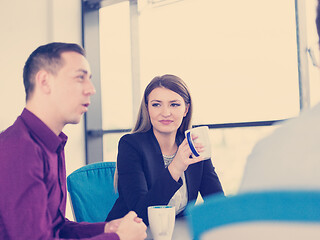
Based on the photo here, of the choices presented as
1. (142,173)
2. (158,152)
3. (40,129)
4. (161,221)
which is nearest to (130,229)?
(161,221)

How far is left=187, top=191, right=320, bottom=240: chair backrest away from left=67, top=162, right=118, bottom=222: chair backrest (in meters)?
1.44

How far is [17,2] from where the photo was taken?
3.37 metres

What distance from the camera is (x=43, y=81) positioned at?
45.3 inches

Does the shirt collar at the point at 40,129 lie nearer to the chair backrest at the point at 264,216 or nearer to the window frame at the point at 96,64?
the chair backrest at the point at 264,216

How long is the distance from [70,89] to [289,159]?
903 millimetres

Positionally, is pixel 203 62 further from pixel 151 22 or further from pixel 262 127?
pixel 262 127

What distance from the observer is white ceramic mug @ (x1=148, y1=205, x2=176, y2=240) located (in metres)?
1.04

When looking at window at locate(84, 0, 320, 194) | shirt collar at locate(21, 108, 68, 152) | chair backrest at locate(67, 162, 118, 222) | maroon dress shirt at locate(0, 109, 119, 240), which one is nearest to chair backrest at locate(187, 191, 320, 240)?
maroon dress shirt at locate(0, 109, 119, 240)

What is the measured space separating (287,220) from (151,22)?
12.5 feet

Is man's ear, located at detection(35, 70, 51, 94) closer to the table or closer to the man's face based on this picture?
the man's face

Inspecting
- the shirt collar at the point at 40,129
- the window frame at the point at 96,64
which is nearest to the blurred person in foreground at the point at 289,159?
the shirt collar at the point at 40,129

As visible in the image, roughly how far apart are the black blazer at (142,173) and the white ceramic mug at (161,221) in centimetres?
46

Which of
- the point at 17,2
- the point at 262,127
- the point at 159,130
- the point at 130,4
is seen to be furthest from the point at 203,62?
the point at 159,130

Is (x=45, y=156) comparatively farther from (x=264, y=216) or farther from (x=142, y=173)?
(x=264, y=216)
